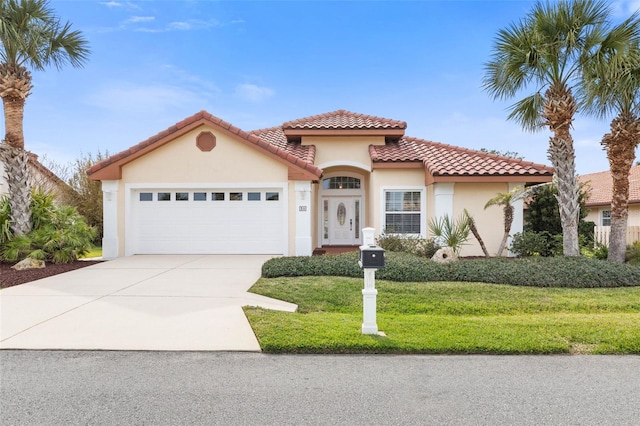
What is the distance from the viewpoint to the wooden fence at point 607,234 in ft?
46.6

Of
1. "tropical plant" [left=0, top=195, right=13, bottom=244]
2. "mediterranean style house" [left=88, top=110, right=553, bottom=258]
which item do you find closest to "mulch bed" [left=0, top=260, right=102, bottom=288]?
"tropical plant" [left=0, top=195, right=13, bottom=244]

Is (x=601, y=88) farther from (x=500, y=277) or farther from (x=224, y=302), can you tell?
(x=224, y=302)

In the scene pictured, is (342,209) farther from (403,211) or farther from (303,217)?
(303,217)

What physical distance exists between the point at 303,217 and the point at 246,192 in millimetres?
2399

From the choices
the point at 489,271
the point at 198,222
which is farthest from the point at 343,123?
the point at 489,271

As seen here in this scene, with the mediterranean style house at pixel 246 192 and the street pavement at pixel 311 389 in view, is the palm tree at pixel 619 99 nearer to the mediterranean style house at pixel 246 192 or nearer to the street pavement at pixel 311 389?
the mediterranean style house at pixel 246 192

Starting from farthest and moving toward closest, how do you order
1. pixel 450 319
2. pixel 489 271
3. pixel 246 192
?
pixel 246 192 → pixel 489 271 → pixel 450 319

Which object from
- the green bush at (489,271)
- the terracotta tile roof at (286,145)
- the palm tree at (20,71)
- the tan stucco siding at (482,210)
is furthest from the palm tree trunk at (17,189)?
the tan stucco siding at (482,210)

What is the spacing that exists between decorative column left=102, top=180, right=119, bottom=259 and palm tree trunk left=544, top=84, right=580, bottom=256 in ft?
48.8

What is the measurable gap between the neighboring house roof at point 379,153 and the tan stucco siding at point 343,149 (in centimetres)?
33

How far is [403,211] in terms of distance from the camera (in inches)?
573

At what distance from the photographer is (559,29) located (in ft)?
34.6

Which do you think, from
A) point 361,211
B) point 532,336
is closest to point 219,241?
point 361,211

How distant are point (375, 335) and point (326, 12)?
42.5 ft
